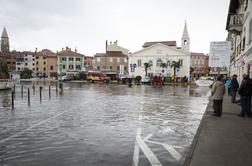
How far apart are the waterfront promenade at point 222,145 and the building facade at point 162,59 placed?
52962mm

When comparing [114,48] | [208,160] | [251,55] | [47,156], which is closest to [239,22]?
[251,55]

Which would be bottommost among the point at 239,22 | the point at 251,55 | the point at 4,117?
the point at 4,117

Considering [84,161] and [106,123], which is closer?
[84,161]

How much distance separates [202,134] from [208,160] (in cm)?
225

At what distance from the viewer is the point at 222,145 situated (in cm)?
580

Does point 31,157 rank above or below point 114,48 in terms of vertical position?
below

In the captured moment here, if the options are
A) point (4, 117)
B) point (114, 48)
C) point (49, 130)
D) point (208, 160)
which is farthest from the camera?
point (114, 48)

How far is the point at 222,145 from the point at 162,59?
60.8 meters

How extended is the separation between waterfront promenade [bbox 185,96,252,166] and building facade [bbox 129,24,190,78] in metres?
53.0

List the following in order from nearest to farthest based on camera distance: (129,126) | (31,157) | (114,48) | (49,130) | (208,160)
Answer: (208,160), (31,157), (49,130), (129,126), (114,48)

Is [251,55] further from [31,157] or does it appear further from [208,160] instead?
[31,157]

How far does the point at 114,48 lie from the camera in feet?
287

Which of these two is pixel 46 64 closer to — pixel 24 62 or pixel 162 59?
pixel 24 62

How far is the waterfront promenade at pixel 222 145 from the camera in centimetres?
470
